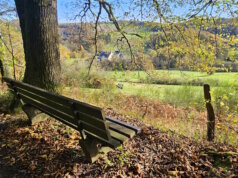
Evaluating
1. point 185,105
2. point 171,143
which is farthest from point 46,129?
point 185,105

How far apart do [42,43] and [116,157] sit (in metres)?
3.01

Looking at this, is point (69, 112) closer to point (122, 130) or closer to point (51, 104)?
point (51, 104)

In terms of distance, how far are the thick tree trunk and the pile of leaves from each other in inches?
50.2

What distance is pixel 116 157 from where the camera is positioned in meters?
2.68

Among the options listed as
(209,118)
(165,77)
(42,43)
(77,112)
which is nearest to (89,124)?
(77,112)

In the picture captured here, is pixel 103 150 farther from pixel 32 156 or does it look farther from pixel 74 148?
pixel 32 156

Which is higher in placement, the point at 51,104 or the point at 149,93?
the point at 51,104

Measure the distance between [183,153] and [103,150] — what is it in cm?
124

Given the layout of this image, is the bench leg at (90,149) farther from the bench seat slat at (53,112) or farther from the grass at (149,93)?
the grass at (149,93)

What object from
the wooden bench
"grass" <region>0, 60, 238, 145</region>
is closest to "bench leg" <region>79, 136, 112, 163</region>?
the wooden bench

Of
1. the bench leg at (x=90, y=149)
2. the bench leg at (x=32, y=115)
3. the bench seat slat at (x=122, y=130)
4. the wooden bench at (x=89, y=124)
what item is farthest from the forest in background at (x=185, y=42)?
the bench leg at (x=32, y=115)

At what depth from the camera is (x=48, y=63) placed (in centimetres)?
403

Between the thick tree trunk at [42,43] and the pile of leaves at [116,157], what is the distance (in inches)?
50.2

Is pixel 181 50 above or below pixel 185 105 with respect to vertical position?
above
